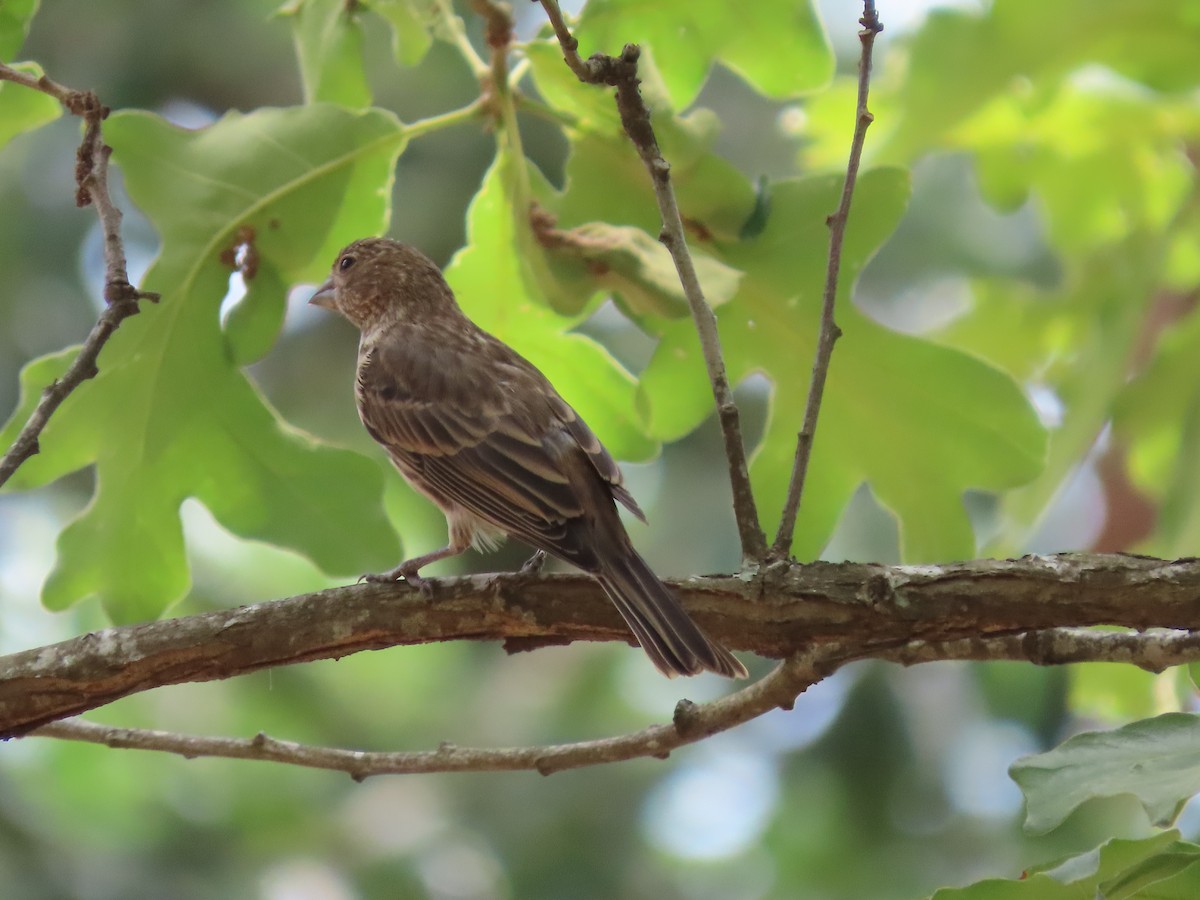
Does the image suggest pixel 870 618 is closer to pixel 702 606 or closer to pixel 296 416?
pixel 702 606

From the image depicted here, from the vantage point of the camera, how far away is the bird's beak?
17.3ft

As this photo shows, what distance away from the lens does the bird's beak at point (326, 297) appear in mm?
5285

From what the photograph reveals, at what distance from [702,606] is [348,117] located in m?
1.70

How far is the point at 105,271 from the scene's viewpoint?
310 centimetres

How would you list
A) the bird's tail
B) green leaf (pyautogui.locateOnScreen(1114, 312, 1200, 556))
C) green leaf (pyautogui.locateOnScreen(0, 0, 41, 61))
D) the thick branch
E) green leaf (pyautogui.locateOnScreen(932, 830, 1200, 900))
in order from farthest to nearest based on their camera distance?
1. green leaf (pyautogui.locateOnScreen(1114, 312, 1200, 556))
2. green leaf (pyautogui.locateOnScreen(0, 0, 41, 61))
3. the bird's tail
4. the thick branch
5. green leaf (pyautogui.locateOnScreen(932, 830, 1200, 900))

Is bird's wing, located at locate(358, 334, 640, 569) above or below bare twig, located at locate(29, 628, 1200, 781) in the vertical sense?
above

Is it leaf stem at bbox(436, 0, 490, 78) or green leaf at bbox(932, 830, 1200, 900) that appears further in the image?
leaf stem at bbox(436, 0, 490, 78)

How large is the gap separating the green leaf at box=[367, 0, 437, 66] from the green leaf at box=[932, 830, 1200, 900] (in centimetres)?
250

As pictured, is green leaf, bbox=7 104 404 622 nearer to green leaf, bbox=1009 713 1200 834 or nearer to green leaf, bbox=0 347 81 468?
green leaf, bbox=0 347 81 468

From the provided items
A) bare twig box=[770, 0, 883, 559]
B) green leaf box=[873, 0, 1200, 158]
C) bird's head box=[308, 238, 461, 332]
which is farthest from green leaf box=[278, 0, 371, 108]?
green leaf box=[873, 0, 1200, 158]

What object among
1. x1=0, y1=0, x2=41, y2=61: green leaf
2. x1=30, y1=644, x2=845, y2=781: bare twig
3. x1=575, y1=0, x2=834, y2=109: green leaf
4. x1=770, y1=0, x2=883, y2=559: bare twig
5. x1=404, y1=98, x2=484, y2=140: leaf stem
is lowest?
x1=30, y1=644, x2=845, y2=781: bare twig

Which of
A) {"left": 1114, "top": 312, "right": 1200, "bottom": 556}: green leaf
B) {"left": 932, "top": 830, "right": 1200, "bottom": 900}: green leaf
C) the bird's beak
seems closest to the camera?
{"left": 932, "top": 830, "right": 1200, "bottom": 900}: green leaf

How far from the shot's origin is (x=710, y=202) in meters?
3.80

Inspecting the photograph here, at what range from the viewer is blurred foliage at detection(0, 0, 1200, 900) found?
12.5ft
